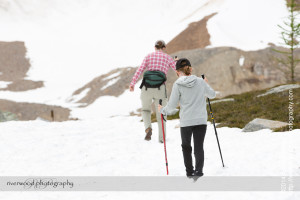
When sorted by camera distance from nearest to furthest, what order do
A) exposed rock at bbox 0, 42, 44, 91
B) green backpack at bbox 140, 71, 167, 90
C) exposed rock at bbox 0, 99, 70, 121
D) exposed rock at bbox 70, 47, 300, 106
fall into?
green backpack at bbox 140, 71, 167, 90 → exposed rock at bbox 0, 99, 70, 121 → exposed rock at bbox 70, 47, 300, 106 → exposed rock at bbox 0, 42, 44, 91

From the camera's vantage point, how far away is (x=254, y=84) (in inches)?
1602

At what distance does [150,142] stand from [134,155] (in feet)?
5.06

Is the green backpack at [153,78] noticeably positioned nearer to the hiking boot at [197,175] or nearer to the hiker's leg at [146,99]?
the hiker's leg at [146,99]

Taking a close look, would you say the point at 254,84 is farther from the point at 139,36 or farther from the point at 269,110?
the point at 139,36

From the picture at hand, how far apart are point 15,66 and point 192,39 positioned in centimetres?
Answer: 5166

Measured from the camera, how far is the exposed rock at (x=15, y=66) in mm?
62969

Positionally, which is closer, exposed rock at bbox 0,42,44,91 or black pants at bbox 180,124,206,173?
black pants at bbox 180,124,206,173

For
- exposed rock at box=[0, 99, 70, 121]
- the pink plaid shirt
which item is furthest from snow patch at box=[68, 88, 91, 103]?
the pink plaid shirt

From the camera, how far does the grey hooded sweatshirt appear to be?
520 cm

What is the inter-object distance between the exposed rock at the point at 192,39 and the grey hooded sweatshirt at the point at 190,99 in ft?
172

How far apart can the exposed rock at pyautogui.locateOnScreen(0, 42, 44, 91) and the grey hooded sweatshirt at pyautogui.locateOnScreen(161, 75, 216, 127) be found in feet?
205

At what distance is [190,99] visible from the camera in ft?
17.2

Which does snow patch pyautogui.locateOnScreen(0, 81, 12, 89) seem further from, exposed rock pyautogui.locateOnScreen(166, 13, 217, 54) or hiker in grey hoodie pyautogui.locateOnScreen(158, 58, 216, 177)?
hiker in grey hoodie pyautogui.locateOnScreen(158, 58, 216, 177)

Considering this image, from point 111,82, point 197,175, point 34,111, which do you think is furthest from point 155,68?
point 111,82
